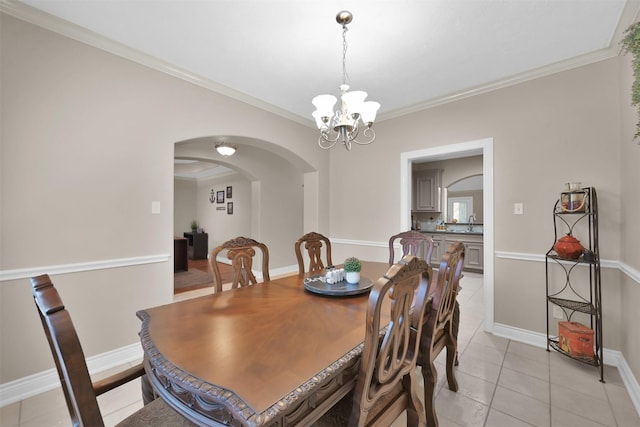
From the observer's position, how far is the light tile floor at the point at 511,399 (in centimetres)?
161

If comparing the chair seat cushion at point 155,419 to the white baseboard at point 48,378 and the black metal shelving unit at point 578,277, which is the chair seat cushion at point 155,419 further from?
the black metal shelving unit at point 578,277

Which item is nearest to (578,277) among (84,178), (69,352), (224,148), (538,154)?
(538,154)

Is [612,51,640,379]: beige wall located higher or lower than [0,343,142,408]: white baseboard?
higher

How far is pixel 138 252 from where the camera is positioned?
7.73ft

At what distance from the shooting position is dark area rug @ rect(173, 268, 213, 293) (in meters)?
4.50

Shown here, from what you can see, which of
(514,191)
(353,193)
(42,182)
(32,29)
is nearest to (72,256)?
(42,182)

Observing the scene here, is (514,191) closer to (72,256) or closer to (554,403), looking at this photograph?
(554,403)

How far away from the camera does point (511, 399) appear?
1785 mm

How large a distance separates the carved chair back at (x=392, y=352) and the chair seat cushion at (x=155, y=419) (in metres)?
0.66

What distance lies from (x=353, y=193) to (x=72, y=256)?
127 inches

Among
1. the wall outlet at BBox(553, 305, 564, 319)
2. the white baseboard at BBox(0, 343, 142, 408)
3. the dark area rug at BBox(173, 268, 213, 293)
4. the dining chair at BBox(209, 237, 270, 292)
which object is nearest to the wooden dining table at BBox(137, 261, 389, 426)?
the dining chair at BBox(209, 237, 270, 292)

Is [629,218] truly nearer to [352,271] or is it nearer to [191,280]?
[352,271]

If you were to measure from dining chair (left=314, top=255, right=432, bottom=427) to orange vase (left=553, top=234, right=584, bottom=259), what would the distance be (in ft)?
6.12

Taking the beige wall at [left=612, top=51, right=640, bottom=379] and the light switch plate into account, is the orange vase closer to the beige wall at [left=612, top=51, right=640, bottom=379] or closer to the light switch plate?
the beige wall at [left=612, top=51, right=640, bottom=379]
